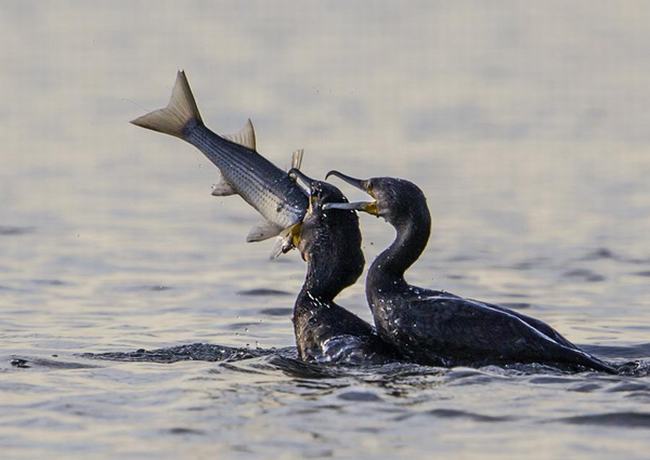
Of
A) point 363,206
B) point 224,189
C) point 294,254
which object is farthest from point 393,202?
point 294,254

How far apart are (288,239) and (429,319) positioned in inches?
52.6

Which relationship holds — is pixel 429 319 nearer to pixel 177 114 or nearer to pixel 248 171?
pixel 248 171

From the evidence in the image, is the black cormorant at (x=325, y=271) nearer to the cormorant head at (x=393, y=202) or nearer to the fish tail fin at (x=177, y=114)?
the cormorant head at (x=393, y=202)

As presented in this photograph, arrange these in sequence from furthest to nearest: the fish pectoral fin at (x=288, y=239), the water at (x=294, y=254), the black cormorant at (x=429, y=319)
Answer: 1. the fish pectoral fin at (x=288, y=239)
2. the black cormorant at (x=429, y=319)
3. the water at (x=294, y=254)

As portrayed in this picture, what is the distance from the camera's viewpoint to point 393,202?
37.6ft

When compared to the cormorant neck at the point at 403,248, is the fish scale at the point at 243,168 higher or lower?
higher

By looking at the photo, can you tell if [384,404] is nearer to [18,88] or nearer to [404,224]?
[404,224]

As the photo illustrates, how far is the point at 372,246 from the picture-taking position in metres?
16.7

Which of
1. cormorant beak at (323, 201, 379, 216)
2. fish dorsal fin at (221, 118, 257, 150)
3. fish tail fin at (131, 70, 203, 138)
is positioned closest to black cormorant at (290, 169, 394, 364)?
cormorant beak at (323, 201, 379, 216)

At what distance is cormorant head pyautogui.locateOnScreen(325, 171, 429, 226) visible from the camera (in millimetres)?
11453

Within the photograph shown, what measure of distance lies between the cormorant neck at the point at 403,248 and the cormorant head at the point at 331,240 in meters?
0.24

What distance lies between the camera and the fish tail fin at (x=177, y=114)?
1227cm

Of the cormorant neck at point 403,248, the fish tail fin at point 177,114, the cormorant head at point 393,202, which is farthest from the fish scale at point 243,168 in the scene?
the cormorant neck at point 403,248

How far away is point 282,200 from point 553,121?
12275mm
